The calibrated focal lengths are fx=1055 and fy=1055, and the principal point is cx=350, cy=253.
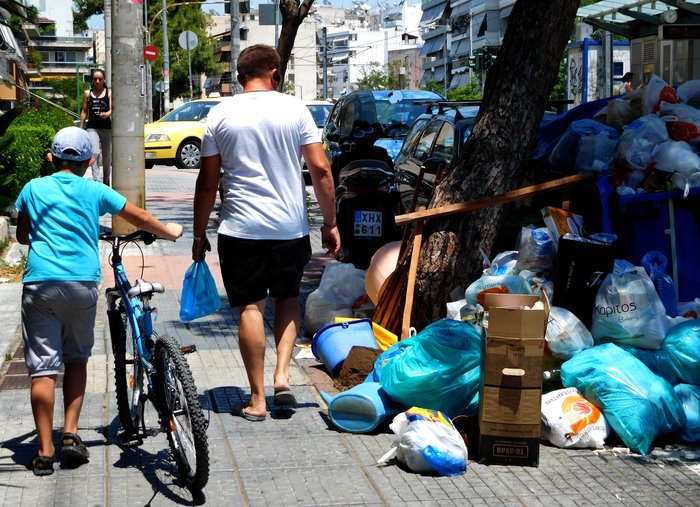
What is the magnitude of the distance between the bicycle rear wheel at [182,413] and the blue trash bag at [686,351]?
8.88ft

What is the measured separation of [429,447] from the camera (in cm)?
496

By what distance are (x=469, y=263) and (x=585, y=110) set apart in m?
2.29

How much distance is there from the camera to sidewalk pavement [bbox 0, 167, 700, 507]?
4.69m

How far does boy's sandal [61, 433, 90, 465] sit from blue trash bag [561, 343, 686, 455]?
2533mm

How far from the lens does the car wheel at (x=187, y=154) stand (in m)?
24.2

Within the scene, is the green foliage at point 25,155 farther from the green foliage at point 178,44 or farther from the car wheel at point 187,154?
the green foliage at point 178,44

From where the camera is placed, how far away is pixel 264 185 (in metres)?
5.63

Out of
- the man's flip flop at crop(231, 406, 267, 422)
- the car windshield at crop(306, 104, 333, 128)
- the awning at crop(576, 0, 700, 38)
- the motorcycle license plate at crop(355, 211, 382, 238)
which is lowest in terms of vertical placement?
the man's flip flop at crop(231, 406, 267, 422)

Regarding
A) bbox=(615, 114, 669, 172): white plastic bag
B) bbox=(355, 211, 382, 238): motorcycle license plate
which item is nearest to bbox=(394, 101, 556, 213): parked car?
bbox=(355, 211, 382, 238): motorcycle license plate

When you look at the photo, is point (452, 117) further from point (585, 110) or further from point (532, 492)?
point (532, 492)

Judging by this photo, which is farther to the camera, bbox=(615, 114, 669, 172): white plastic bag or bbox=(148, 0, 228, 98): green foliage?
bbox=(148, 0, 228, 98): green foliage

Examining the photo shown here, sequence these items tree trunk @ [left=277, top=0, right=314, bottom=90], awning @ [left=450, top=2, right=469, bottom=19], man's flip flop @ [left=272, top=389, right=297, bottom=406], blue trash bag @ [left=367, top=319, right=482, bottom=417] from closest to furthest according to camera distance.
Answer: blue trash bag @ [left=367, top=319, right=482, bottom=417] < man's flip flop @ [left=272, top=389, right=297, bottom=406] < tree trunk @ [left=277, top=0, right=314, bottom=90] < awning @ [left=450, top=2, right=469, bottom=19]

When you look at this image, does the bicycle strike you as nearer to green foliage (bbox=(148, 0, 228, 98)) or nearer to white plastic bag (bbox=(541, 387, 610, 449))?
white plastic bag (bbox=(541, 387, 610, 449))

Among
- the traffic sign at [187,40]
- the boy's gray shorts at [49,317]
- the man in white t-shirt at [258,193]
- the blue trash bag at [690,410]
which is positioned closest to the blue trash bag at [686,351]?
the blue trash bag at [690,410]
